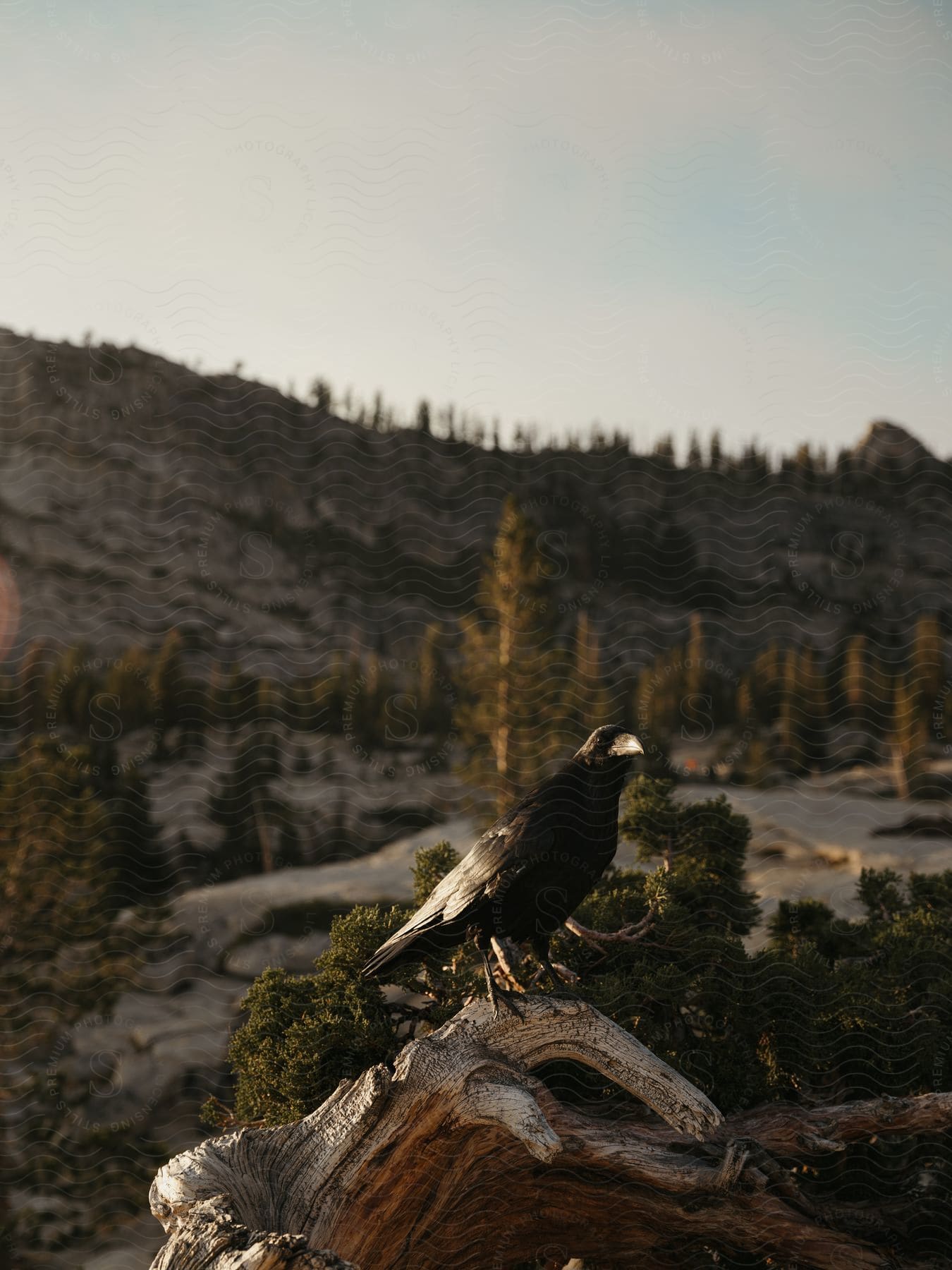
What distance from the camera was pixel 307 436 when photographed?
34.1 metres

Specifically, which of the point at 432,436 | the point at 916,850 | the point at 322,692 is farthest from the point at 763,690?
the point at 432,436

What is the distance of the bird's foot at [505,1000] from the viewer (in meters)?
3.48

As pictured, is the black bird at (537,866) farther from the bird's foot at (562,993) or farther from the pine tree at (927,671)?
the pine tree at (927,671)

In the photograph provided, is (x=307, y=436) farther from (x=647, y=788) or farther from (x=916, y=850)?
(x=647, y=788)

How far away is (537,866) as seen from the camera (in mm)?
3383

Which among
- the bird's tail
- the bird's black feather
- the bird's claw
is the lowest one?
the bird's claw

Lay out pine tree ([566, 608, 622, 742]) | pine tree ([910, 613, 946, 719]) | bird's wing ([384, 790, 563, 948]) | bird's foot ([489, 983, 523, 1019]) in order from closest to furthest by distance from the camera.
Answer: bird's wing ([384, 790, 563, 948]) < bird's foot ([489, 983, 523, 1019]) < pine tree ([566, 608, 622, 742]) < pine tree ([910, 613, 946, 719])

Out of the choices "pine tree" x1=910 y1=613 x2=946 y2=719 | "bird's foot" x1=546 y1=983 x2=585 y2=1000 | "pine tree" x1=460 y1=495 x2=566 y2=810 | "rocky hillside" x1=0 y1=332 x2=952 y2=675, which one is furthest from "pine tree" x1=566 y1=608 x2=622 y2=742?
"bird's foot" x1=546 y1=983 x2=585 y2=1000

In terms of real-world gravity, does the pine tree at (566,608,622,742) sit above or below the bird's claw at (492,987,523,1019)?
above

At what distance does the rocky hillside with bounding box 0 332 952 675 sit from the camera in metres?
28.9

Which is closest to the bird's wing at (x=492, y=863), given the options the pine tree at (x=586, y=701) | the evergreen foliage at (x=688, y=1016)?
the evergreen foliage at (x=688, y=1016)

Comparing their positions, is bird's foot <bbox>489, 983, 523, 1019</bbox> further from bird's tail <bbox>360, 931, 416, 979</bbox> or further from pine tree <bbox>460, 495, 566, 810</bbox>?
pine tree <bbox>460, 495, 566, 810</bbox>

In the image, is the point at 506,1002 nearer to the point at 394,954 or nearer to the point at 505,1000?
the point at 505,1000

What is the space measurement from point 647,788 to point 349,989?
2.15m
